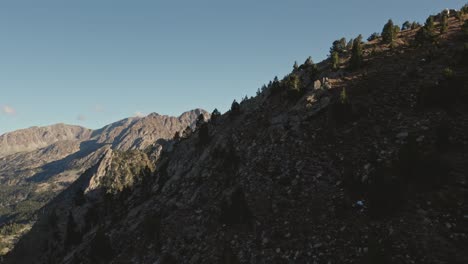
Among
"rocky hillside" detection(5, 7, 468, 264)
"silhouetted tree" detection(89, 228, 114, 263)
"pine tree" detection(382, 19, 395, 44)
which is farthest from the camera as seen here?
"pine tree" detection(382, 19, 395, 44)

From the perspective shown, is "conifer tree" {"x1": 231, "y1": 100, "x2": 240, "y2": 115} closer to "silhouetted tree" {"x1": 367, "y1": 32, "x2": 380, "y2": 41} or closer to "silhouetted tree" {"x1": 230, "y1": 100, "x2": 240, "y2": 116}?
"silhouetted tree" {"x1": 230, "y1": 100, "x2": 240, "y2": 116}

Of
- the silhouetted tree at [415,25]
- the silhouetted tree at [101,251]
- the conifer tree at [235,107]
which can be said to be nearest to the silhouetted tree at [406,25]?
the silhouetted tree at [415,25]

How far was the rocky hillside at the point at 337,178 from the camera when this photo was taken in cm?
1572

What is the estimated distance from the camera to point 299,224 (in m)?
19.6

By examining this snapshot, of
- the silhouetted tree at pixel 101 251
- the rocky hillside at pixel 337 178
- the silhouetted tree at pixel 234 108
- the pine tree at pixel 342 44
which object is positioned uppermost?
the pine tree at pixel 342 44

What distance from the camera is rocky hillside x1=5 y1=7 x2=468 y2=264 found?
1572cm

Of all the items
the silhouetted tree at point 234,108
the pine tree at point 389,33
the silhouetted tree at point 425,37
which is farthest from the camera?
the silhouetted tree at point 234,108

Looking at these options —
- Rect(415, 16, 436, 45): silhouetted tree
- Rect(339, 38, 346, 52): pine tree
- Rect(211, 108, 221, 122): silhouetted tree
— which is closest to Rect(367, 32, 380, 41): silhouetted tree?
Rect(339, 38, 346, 52): pine tree

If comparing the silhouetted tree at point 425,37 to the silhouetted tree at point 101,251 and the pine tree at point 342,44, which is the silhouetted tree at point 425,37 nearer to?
the pine tree at point 342,44

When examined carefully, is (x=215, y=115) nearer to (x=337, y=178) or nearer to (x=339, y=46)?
(x=339, y=46)

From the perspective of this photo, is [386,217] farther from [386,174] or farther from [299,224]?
[299,224]

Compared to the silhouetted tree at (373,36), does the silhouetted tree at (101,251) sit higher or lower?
lower

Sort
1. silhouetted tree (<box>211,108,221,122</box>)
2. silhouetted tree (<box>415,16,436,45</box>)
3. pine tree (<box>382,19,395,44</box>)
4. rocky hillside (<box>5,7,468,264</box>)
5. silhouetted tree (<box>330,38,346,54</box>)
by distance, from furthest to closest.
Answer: silhouetted tree (<box>211,108,221,122</box>) → silhouetted tree (<box>330,38,346,54</box>) → pine tree (<box>382,19,395,44</box>) → silhouetted tree (<box>415,16,436,45</box>) → rocky hillside (<box>5,7,468,264</box>)

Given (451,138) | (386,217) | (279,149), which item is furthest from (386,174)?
(279,149)
